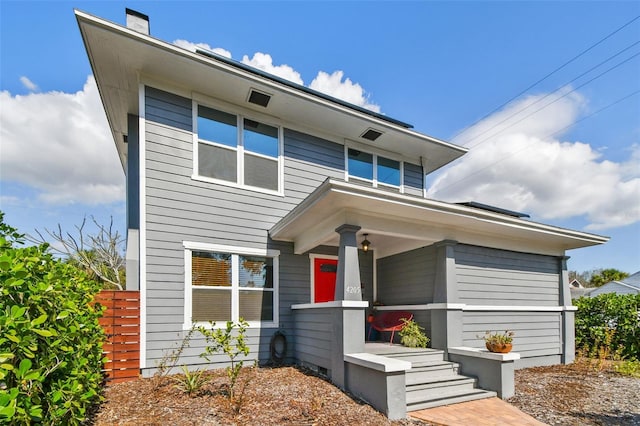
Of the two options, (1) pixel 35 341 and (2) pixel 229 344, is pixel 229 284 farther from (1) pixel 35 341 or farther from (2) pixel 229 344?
(1) pixel 35 341

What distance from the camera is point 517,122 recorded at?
14.6 meters

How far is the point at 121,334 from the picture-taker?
18.3ft

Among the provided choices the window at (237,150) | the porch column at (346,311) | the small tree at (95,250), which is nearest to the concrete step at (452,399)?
the porch column at (346,311)

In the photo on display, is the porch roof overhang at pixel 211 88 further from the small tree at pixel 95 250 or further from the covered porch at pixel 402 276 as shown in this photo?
the small tree at pixel 95 250

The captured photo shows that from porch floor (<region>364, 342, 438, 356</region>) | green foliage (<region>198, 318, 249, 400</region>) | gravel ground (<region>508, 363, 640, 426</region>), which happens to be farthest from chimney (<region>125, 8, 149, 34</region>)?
gravel ground (<region>508, 363, 640, 426</region>)

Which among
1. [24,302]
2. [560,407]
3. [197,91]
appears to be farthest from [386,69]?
[24,302]

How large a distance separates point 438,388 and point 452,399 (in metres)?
0.24

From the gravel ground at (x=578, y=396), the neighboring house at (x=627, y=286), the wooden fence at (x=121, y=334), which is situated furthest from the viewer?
the neighboring house at (x=627, y=286)

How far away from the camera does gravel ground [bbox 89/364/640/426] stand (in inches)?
157

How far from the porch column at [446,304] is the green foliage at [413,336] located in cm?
18

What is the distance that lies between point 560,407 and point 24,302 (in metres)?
6.30

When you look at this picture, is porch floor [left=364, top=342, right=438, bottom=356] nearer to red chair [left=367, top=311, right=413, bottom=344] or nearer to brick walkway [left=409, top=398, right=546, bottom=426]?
red chair [left=367, top=311, right=413, bottom=344]

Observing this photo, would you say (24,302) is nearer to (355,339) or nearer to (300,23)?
(355,339)

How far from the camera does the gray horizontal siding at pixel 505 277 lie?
22.3 feet
